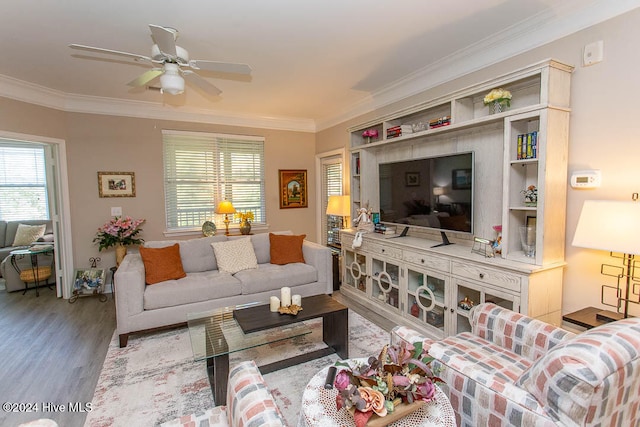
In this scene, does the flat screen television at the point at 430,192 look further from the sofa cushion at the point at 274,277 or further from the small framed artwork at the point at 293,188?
the small framed artwork at the point at 293,188

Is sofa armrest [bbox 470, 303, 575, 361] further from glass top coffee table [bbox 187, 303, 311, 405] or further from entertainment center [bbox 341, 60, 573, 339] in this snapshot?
glass top coffee table [bbox 187, 303, 311, 405]

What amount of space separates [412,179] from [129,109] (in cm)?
402

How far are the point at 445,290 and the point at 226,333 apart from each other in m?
1.87

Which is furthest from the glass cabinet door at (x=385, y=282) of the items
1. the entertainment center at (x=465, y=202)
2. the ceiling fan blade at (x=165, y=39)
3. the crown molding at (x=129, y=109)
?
the crown molding at (x=129, y=109)

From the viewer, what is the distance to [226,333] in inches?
92.1

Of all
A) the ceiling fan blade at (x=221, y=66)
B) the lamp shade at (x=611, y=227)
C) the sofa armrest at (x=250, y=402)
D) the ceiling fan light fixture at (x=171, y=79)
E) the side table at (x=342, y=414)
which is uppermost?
the ceiling fan blade at (x=221, y=66)

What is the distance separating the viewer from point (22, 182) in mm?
5934

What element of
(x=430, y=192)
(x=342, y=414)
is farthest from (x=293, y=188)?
(x=342, y=414)

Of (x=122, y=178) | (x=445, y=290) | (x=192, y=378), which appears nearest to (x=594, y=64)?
(x=445, y=290)

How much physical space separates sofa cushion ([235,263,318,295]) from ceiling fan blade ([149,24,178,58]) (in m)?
2.24

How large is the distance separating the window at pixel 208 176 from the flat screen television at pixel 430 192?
2.47 metres

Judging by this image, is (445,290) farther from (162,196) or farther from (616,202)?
(162,196)

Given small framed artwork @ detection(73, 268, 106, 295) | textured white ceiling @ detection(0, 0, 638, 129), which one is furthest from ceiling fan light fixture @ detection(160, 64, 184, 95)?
small framed artwork @ detection(73, 268, 106, 295)

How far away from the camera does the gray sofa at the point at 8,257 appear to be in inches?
179
